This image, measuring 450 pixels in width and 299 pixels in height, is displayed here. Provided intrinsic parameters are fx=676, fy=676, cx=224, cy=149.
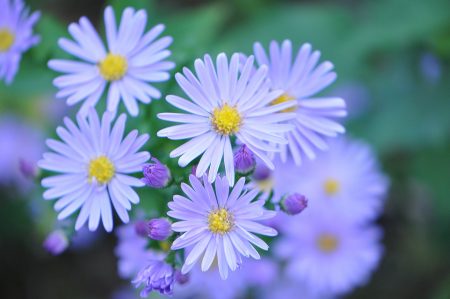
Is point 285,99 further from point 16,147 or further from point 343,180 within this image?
point 16,147

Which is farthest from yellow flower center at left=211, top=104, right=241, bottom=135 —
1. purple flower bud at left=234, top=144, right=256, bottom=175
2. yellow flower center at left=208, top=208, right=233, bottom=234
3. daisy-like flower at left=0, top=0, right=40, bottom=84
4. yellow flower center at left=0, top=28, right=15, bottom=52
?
yellow flower center at left=0, top=28, right=15, bottom=52

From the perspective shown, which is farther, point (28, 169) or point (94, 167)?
point (28, 169)

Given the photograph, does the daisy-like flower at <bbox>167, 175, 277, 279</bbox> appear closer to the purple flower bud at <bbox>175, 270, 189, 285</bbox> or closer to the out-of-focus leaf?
the purple flower bud at <bbox>175, 270, 189, 285</bbox>

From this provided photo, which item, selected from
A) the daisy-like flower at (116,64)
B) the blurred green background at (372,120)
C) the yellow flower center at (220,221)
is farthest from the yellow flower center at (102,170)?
the blurred green background at (372,120)

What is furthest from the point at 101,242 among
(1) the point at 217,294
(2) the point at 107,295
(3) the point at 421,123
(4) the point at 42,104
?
(3) the point at 421,123

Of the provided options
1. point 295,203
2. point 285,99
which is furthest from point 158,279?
point 285,99

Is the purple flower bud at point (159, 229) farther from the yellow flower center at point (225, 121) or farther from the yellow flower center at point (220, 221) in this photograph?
the yellow flower center at point (225, 121)
